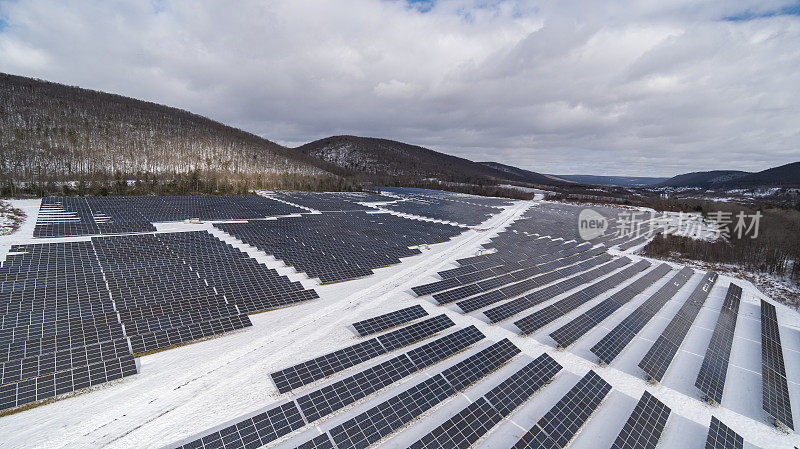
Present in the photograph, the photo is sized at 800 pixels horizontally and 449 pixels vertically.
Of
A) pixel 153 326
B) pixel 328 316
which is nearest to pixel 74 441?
pixel 153 326

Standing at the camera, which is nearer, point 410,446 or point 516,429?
point 410,446

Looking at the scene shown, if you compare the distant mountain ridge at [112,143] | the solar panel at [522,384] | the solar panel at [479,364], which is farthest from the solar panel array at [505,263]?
the distant mountain ridge at [112,143]

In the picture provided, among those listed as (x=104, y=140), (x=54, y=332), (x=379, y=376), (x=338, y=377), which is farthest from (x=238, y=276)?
(x=104, y=140)

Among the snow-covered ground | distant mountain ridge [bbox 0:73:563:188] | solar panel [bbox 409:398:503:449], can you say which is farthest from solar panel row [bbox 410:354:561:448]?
distant mountain ridge [bbox 0:73:563:188]

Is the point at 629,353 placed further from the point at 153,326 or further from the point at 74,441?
the point at 153,326

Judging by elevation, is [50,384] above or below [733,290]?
above

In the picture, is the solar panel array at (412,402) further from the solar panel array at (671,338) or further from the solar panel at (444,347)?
the solar panel array at (671,338)

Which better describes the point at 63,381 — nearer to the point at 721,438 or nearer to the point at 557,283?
the point at 721,438
